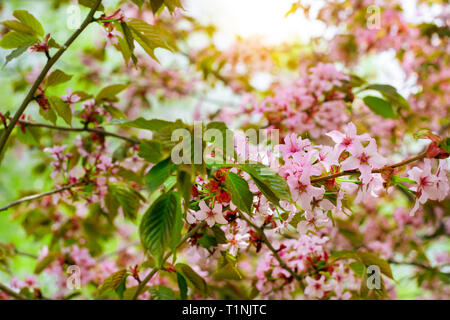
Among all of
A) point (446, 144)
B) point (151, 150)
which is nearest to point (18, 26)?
point (151, 150)

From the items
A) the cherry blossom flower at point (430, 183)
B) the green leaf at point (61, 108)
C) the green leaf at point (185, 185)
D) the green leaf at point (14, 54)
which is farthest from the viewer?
the green leaf at point (61, 108)

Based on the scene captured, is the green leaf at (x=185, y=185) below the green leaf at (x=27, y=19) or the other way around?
below

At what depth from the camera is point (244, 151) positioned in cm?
49

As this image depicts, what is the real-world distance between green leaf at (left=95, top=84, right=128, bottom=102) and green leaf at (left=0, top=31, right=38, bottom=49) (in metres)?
0.21

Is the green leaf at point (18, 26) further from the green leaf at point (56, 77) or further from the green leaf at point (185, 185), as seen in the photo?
the green leaf at point (185, 185)

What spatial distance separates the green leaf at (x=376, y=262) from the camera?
707mm

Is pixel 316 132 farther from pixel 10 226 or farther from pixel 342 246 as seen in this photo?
pixel 10 226

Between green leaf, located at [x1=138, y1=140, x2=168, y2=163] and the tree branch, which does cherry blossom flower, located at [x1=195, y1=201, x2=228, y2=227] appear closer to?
green leaf, located at [x1=138, y1=140, x2=168, y2=163]

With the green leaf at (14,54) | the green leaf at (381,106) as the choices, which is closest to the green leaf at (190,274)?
the green leaf at (14,54)

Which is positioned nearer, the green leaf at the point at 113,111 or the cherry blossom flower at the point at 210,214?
the cherry blossom flower at the point at 210,214

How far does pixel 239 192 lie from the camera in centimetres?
43

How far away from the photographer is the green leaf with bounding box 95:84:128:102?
2.66 feet

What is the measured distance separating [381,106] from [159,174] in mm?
740

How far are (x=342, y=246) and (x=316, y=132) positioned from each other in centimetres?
59
